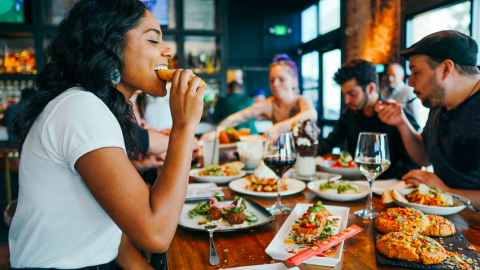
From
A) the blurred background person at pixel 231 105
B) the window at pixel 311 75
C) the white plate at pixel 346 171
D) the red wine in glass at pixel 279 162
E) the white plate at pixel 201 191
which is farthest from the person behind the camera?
the window at pixel 311 75

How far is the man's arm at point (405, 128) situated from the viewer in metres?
2.06

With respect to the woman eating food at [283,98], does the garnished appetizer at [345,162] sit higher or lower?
lower

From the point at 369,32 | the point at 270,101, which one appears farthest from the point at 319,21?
the point at 270,101

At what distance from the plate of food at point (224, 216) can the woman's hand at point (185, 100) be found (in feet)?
1.16

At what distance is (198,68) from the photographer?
5.60 metres

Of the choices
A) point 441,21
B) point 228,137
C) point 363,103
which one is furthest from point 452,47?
point 441,21

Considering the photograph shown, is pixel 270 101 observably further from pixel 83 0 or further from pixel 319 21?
pixel 319 21

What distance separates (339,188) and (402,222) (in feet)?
1.41

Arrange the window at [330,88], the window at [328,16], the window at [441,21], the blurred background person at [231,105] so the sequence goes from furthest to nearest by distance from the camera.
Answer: the window at [330,88]
the window at [328,16]
the blurred background person at [231,105]
the window at [441,21]

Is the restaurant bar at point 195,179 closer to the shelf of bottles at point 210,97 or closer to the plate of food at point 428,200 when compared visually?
the plate of food at point 428,200

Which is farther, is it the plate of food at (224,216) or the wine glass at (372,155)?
the wine glass at (372,155)

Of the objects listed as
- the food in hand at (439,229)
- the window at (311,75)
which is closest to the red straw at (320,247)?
the food in hand at (439,229)

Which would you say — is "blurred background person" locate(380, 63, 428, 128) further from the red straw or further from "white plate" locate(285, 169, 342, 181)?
the red straw

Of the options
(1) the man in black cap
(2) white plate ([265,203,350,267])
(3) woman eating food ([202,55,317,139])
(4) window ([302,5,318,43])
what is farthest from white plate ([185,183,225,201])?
(4) window ([302,5,318,43])
